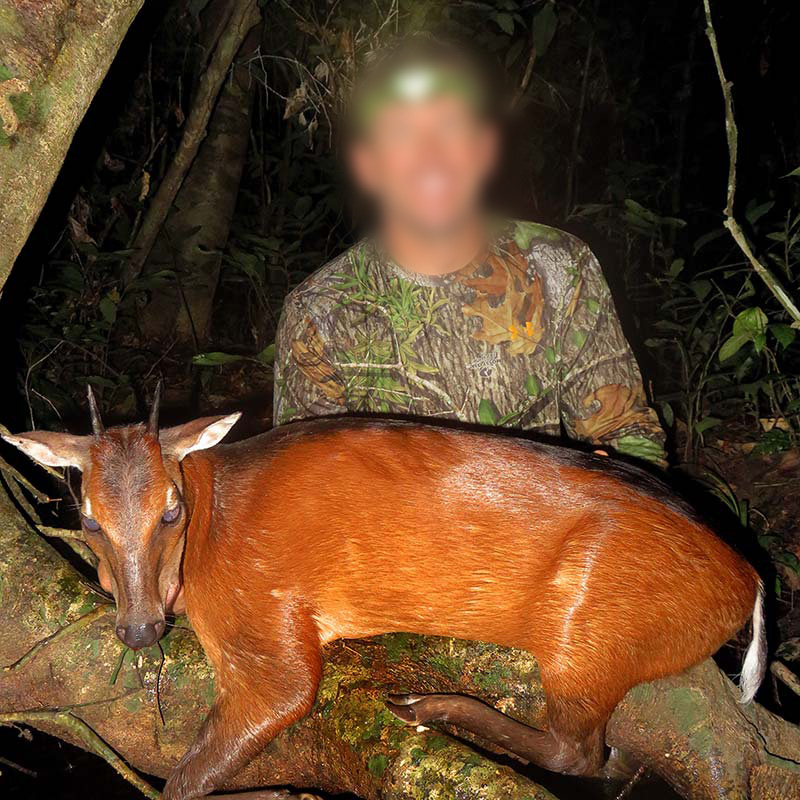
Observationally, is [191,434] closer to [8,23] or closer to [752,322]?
[8,23]

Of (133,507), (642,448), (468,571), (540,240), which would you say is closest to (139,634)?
(133,507)

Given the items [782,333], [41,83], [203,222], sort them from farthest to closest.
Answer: [203,222], [782,333], [41,83]

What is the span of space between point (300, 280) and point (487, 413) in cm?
439

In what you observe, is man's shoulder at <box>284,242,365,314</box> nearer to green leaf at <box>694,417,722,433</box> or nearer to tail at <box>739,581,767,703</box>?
tail at <box>739,581,767,703</box>

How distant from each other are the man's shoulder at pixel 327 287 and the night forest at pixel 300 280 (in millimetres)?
909

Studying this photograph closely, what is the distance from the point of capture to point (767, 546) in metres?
5.16

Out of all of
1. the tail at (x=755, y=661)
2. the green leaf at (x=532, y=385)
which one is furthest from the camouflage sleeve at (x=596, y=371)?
the tail at (x=755, y=661)

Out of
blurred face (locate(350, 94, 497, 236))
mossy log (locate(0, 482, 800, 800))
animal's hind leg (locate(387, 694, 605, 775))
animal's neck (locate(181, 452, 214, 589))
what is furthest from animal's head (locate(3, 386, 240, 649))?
blurred face (locate(350, 94, 497, 236))

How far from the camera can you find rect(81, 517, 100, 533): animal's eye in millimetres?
2764

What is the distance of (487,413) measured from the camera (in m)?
4.36

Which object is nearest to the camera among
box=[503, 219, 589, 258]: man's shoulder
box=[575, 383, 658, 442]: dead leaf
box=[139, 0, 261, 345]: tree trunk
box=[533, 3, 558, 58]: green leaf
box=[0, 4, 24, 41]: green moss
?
box=[0, 4, 24, 41]: green moss

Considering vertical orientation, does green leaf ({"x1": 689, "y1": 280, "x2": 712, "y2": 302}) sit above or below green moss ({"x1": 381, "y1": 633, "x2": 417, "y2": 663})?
above

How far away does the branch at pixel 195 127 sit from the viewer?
6.31 metres

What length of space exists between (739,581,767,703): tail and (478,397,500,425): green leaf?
1.62 m
